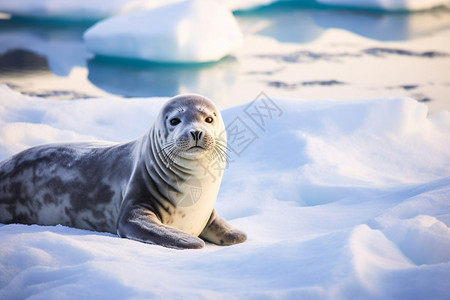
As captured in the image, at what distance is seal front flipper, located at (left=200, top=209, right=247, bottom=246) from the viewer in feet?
11.6

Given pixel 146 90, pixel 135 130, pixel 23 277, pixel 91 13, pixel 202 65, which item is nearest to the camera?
pixel 23 277

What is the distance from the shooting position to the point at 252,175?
469 cm

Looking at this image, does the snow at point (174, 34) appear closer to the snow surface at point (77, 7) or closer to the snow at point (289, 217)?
the snow surface at point (77, 7)

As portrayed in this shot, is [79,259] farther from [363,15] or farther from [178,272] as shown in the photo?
[363,15]

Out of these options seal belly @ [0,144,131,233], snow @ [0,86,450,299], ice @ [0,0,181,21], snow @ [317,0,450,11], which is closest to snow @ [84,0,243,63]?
ice @ [0,0,181,21]

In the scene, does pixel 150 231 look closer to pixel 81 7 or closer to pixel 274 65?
pixel 274 65

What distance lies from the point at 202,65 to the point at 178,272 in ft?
28.3

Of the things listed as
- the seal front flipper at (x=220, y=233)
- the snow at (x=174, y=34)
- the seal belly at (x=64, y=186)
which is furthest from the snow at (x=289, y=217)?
the snow at (x=174, y=34)

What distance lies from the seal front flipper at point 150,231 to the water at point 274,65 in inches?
210

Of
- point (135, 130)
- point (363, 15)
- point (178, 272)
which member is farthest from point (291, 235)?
point (363, 15)

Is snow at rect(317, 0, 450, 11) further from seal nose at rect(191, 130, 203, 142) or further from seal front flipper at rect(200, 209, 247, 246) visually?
seal nose at rect(191, 130, 203, 142)

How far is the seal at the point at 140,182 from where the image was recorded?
3301mm

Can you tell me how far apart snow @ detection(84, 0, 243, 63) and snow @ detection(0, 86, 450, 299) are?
3817 millimetres

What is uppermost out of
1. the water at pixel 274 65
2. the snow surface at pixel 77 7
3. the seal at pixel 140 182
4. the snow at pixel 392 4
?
the snow at pixel 392 4
